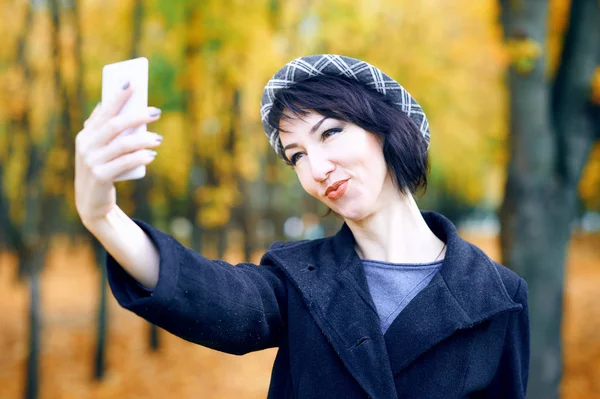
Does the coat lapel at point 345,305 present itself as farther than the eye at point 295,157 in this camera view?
No

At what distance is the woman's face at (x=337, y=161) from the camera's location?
5.82ft

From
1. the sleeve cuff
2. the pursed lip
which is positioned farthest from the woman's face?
the sleeve cuff

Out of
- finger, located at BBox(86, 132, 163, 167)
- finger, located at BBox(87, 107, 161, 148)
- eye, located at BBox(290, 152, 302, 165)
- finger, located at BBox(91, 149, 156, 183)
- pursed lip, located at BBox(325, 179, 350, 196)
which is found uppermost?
finger, located at BBox(87, 107, 161, 148)

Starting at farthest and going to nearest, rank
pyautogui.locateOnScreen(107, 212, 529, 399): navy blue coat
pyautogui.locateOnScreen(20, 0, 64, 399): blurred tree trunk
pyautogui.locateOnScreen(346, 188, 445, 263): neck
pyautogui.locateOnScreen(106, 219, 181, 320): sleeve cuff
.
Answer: pyautogui.locateOnScreen(20, 0, 64, 399): blurred tree trunk → pyautogui.locateOnScreen(346, 188, 445, 263): neck → pyautogui.locateOnScreen(107, 212, 529, 399): navy blue coat → pyautogui.locateOnScreen(106, 219, 181, 320): sleeve cuff

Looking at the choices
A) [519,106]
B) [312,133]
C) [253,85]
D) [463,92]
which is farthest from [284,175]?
[312,133]

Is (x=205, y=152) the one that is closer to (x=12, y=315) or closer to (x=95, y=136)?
(x=12, y=315)

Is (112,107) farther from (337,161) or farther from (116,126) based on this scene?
(337,161)

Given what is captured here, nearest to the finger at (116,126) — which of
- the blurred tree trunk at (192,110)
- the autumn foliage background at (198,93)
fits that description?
the autumn foliage background at (198,93)

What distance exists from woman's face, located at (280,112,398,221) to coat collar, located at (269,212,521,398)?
0.20 m

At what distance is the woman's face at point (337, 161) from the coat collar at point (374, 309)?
8.1 inches

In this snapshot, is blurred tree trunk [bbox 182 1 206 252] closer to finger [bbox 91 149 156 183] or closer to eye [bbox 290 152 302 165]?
eye [bbox 290 152 302 165]

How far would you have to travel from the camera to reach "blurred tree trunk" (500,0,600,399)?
173 inches

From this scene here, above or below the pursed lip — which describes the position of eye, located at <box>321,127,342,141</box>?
above

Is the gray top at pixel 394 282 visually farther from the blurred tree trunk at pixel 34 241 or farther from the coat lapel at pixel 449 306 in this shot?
the blurred tree trunk at pixel 34 241
